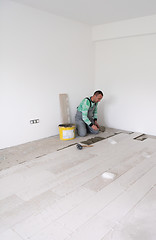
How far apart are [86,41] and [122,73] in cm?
116

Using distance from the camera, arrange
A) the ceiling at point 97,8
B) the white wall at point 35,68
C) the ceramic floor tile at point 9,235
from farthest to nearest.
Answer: the white wall at point 35,68, the ceiling at point 97,8, the ceramic floor tile at point 9,235

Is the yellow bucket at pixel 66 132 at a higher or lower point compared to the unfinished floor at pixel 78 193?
higher

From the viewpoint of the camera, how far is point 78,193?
7.19ft

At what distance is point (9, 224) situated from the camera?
1738mm

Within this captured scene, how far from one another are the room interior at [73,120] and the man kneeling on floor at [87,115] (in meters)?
0.22

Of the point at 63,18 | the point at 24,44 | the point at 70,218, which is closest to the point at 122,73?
the point at 63,18

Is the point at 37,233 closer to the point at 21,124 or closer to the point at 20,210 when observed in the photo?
the point at 20,210

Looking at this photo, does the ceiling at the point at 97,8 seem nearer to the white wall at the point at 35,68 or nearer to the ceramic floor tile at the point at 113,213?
the white wall at the point at 35,68

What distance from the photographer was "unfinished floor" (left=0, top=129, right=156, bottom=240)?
5.50ft

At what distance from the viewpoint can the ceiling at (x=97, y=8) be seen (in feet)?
10.7

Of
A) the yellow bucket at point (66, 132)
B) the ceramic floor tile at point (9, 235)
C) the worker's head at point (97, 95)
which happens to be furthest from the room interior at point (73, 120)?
the worker's head at point (97, 95)

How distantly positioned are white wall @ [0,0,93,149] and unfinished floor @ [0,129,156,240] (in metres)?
0.58

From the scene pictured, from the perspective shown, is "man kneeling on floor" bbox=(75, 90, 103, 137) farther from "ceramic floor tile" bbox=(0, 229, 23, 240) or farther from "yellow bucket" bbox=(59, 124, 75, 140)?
"ceramic floor tile" bbox=(0, 229, 23, 240)

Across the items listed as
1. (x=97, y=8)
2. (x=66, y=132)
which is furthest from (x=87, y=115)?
(x=97, y=8)
